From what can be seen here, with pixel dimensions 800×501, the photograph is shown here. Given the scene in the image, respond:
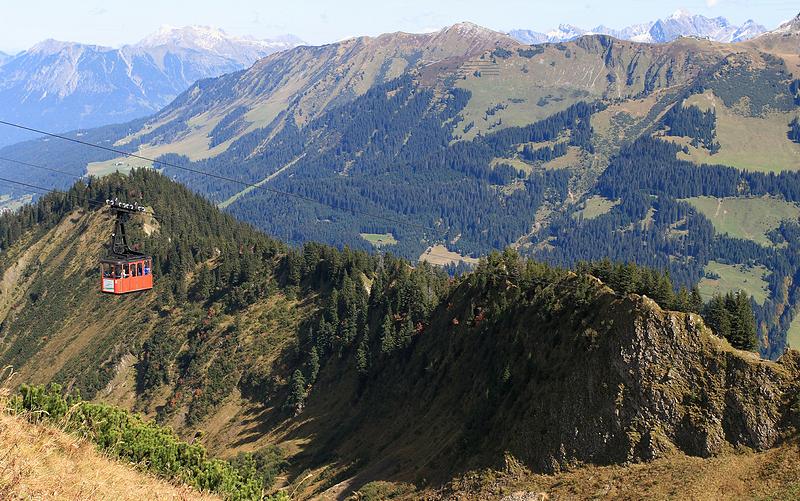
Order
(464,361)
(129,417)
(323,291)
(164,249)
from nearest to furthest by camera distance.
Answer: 1. (129,417)
2. (464,361)
3. (323,291)
4. (164,249)

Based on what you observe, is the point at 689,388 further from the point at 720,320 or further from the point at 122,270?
the point at 122,270

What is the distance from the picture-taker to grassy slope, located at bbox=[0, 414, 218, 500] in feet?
67.5

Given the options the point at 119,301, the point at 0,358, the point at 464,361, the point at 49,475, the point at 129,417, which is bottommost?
the point at 0,358

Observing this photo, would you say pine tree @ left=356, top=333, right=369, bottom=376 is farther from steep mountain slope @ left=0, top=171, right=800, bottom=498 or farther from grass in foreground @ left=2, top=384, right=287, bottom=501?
grass in foreground @ left=2, top=384, right=287, bottom=501

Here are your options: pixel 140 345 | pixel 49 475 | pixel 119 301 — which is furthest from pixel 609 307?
pixel 119 301

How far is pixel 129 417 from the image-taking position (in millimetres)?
45281

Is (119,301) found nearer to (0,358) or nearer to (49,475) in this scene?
(0,358)

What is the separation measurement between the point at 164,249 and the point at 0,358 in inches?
1765

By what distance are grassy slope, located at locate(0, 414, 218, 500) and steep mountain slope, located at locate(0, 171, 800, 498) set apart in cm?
694

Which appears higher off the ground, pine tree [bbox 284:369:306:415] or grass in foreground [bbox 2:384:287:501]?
grass in foreground [bbox 2:384:287:501]

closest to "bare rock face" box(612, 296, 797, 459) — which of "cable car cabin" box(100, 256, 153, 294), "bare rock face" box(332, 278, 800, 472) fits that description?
"bare rock face" box(332, 278, 800, 472)

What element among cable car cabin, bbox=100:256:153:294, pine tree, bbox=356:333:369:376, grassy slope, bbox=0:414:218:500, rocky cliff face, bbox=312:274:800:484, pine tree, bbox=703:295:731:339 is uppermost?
grassy slope, bbox=0:414:218:500

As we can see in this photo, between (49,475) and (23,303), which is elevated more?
(49,475)

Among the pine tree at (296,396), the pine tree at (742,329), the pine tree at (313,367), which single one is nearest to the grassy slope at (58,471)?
the pine tree at (742,329)
